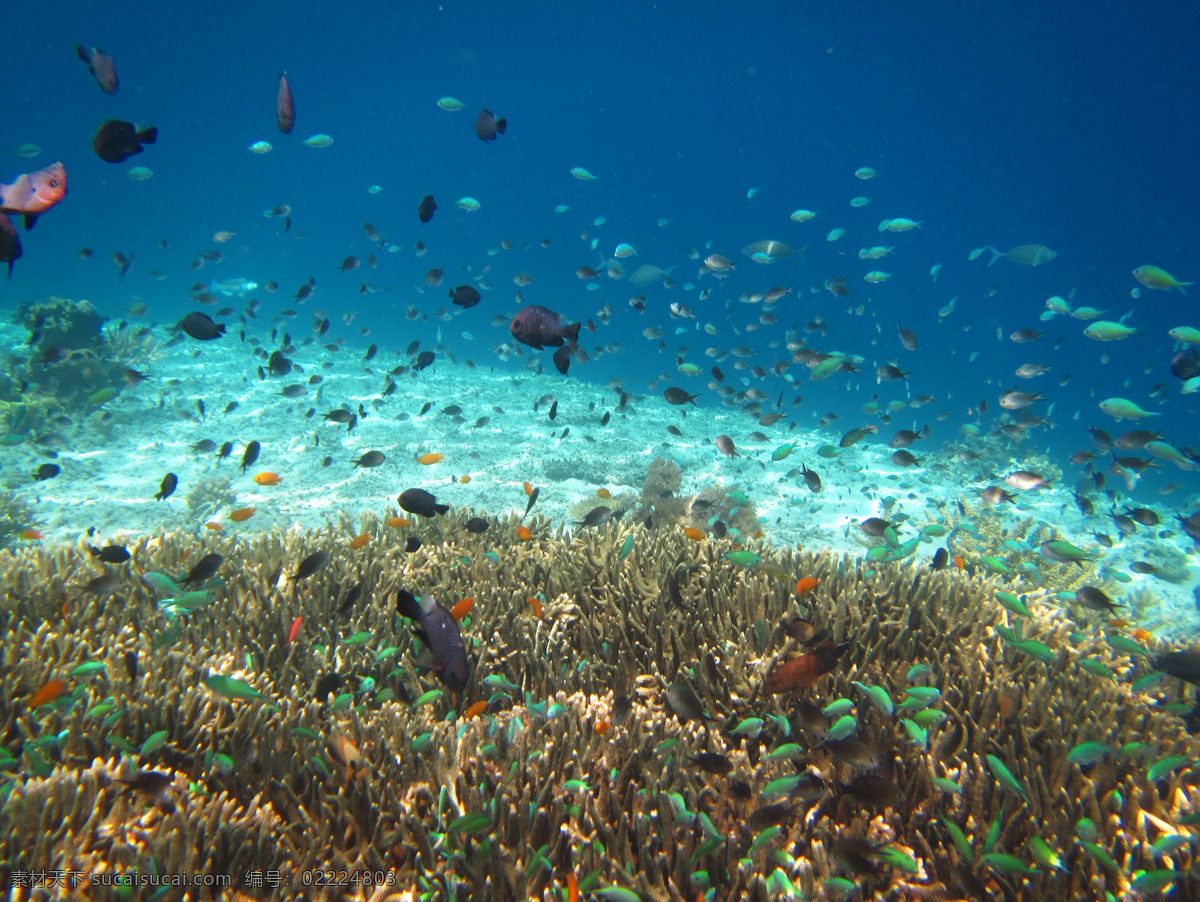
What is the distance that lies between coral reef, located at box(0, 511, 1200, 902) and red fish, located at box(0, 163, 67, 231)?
2.56 metres

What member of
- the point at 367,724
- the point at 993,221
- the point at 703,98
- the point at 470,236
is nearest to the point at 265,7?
the point at 703,98

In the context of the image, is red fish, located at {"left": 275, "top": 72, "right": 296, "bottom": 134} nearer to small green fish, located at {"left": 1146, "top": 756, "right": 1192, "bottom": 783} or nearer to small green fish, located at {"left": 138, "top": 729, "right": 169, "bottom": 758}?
small green fish, located at {"left": 138, "top": 729, "right": 169, "bottom": 758}

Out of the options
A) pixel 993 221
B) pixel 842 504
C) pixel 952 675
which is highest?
pixel 993 221

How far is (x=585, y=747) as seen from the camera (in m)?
2.61

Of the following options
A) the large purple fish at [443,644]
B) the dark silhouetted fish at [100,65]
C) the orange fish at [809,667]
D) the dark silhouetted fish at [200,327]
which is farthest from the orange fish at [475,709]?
the dark silhouetted fish at [100,65]

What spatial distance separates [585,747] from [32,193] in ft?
14.8

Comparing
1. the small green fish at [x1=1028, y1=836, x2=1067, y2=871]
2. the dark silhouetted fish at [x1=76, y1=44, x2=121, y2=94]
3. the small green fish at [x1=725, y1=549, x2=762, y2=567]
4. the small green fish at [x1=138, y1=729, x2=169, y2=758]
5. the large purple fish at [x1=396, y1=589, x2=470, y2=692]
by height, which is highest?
the dark silhouetted fish at [x1=76, y1=44, x2=121, y2=94]

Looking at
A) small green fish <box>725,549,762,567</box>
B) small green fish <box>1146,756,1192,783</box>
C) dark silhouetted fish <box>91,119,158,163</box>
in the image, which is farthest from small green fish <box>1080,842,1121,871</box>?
dark silhouetted fish <box>91,119,158,163</box>

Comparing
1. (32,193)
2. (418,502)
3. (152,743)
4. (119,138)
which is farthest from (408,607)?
(119,138)

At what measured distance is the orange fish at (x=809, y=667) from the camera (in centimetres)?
249

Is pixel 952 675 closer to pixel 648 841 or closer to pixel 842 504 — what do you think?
pixel 648 841

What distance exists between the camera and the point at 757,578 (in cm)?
415

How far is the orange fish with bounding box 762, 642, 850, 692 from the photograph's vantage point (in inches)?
98.1

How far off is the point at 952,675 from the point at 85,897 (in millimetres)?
4656
